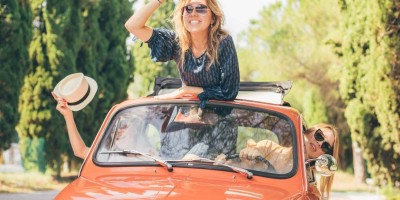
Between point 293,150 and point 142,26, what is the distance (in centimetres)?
125

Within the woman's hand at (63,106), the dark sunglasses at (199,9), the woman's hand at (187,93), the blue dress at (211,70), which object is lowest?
the woman's hand at (63,106)

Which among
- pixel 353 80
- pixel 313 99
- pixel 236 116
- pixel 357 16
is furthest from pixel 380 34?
pixel 313 99

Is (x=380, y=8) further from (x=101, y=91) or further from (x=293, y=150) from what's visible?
(x=101, y=91)

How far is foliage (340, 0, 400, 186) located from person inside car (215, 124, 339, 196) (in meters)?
9.07

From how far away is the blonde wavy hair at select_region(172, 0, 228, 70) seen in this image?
17.4 feet

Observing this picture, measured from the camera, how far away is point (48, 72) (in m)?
21.7

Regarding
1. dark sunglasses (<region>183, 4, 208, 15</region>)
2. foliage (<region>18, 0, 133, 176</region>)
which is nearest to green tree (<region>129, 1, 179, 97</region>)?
foliage (<region>18, 0, 133, 176</region>)

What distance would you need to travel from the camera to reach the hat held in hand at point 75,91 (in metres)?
5.40

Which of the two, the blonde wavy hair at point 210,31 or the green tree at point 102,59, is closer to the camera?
the blonde wavy hair at point 210,31

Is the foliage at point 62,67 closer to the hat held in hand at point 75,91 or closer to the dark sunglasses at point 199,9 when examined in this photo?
the hat held in hand at point 75,91

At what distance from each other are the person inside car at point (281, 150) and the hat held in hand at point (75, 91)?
110cm

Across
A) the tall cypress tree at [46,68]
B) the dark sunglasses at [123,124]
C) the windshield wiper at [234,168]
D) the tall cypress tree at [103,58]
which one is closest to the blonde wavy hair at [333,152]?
the windshield wiper at [234,168]

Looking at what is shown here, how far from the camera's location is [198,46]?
5383 mm

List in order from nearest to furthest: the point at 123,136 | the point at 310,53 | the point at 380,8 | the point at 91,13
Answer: the point at 123,136, the point at 380,8, the point at 91,13, the point at 310,53
